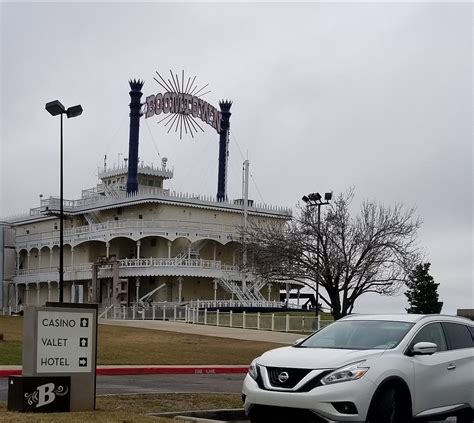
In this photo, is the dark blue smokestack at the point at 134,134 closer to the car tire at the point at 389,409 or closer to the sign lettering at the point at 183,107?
the sign lettering at the point at 183,107

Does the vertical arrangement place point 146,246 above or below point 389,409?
above

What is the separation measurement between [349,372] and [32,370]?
4207mm

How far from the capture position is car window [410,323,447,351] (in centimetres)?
1038

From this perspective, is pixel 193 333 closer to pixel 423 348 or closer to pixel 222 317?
pixel 222 317

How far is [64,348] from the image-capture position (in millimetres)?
11023

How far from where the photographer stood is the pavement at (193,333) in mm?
20531

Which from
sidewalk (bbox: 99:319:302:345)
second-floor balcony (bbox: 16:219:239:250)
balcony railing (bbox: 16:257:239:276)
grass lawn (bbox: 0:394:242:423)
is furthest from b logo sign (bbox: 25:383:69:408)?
second-floor balcony (bbox: 16:219:239:250)

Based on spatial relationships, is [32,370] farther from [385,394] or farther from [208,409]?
[385,394]

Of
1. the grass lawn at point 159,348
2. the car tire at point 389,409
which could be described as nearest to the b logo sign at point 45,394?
the car tire at point 389,409

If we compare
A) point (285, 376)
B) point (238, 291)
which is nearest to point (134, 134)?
point (238, 291)

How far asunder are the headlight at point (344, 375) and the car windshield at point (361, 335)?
72 centimetres

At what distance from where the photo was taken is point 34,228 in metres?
79.2

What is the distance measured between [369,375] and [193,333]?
1340 inches

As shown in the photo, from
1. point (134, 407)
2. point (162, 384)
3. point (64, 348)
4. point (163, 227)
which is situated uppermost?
point (163, 227)
